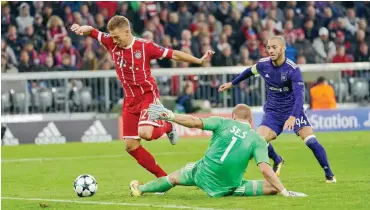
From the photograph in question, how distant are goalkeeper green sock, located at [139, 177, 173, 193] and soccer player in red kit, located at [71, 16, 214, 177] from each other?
3.75 feet

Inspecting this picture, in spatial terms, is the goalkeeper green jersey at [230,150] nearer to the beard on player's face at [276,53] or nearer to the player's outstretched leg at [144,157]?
the player's outstretched leg at [144,157]

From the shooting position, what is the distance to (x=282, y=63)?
16.4 metres

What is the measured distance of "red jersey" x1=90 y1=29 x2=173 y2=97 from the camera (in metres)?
15.6

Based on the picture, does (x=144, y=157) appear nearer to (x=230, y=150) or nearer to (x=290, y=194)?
(x=230, y=150)

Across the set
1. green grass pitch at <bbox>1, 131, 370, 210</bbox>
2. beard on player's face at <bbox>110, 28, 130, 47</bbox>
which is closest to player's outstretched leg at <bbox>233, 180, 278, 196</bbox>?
green grass pitch at <bbox>1, 131, 370, 210</bbox>

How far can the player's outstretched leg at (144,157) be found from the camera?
51.3 feet

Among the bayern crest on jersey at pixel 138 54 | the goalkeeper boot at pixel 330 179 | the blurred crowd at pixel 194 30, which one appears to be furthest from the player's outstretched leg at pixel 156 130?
the blurred crowd at pixel 194 30

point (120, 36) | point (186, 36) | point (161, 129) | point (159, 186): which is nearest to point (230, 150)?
point (159, 186)

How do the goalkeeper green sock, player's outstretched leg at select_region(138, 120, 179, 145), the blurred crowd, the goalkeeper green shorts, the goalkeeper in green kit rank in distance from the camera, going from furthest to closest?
the blurred crowd < player's outstretched leg at select_region(138, 120, 179, 145) < the goalkeeper green sock < the goalkeeper green shorts < the goalkeeper in green kit

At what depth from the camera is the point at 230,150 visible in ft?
44.3

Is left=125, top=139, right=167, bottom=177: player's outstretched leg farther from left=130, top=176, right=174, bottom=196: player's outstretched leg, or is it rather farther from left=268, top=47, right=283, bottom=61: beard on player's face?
left=268, top=47, right=283, bottom=61: beard on player's face

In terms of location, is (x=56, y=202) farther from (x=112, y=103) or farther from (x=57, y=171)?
(x=112, y=103)

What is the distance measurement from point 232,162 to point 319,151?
3073mm

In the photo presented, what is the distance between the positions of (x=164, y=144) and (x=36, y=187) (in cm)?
1068
